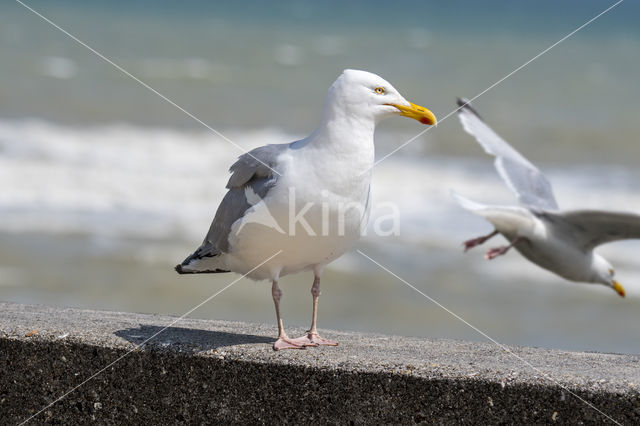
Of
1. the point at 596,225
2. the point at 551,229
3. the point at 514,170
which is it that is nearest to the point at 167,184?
the point at 514,170

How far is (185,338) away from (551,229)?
2082mm

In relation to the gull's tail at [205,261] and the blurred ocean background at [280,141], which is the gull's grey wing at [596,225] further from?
the gull's tail at [205,261]

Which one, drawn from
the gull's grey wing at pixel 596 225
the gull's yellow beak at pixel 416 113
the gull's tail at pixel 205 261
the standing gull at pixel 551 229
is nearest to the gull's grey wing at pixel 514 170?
the standing gull at pixel 551 229

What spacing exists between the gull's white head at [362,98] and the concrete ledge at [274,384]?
2.41ft

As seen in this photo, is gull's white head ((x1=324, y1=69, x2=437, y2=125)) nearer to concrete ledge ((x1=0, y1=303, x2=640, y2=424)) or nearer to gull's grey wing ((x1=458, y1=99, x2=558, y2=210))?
concrete ledge ((x1=0, y1=303, x2=640, y2=424))

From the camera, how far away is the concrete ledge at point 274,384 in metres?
2.25

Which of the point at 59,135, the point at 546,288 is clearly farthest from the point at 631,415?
the point at 59,135

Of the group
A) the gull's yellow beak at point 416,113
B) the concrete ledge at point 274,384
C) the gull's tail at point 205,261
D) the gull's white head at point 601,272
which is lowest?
the concrete ledge at point 274,384

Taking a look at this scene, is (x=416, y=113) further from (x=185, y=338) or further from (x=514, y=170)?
(x=514, y=170)

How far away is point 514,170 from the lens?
4.49 meters

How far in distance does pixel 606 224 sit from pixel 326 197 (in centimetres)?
178

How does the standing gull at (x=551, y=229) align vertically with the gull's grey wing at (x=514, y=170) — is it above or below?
below

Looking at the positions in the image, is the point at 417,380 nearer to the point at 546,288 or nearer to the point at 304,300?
the point at 304,300

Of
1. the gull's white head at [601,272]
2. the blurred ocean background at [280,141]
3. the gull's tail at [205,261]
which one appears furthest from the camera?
the blurred ocean background at [280,141]
